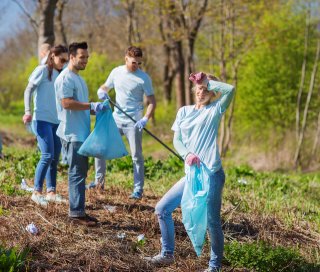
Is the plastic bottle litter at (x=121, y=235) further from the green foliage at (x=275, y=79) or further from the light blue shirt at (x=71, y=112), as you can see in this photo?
the green foliage at (x=275, y=79)

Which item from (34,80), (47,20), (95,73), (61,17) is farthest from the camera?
(95,73)

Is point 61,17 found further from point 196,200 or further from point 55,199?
point 196,200

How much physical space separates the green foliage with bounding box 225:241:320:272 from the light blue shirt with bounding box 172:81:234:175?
38.2 inches

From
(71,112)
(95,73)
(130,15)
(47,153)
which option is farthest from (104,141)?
(95,73)

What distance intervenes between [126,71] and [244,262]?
2951mm

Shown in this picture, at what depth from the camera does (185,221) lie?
15.3ft

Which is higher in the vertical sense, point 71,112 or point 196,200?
point 71,112

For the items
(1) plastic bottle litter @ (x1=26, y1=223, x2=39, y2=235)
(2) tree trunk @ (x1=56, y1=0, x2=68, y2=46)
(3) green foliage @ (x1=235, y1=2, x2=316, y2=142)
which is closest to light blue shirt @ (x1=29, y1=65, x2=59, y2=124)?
(1) plastic bottle litter @ (x1=26, y1=223, x2=39, y2=235)

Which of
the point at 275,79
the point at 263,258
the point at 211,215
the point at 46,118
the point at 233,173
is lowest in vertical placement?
the point at 233,173

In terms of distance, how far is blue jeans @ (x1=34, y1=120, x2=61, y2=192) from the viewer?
642 centimetres

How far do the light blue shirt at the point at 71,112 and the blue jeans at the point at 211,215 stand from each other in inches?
48.2

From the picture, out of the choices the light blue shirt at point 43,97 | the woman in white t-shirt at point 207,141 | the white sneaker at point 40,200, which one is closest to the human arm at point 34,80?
the light blue shirt at point 43,97

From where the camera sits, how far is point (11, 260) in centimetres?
441

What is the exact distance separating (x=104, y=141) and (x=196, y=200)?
1.45 m
